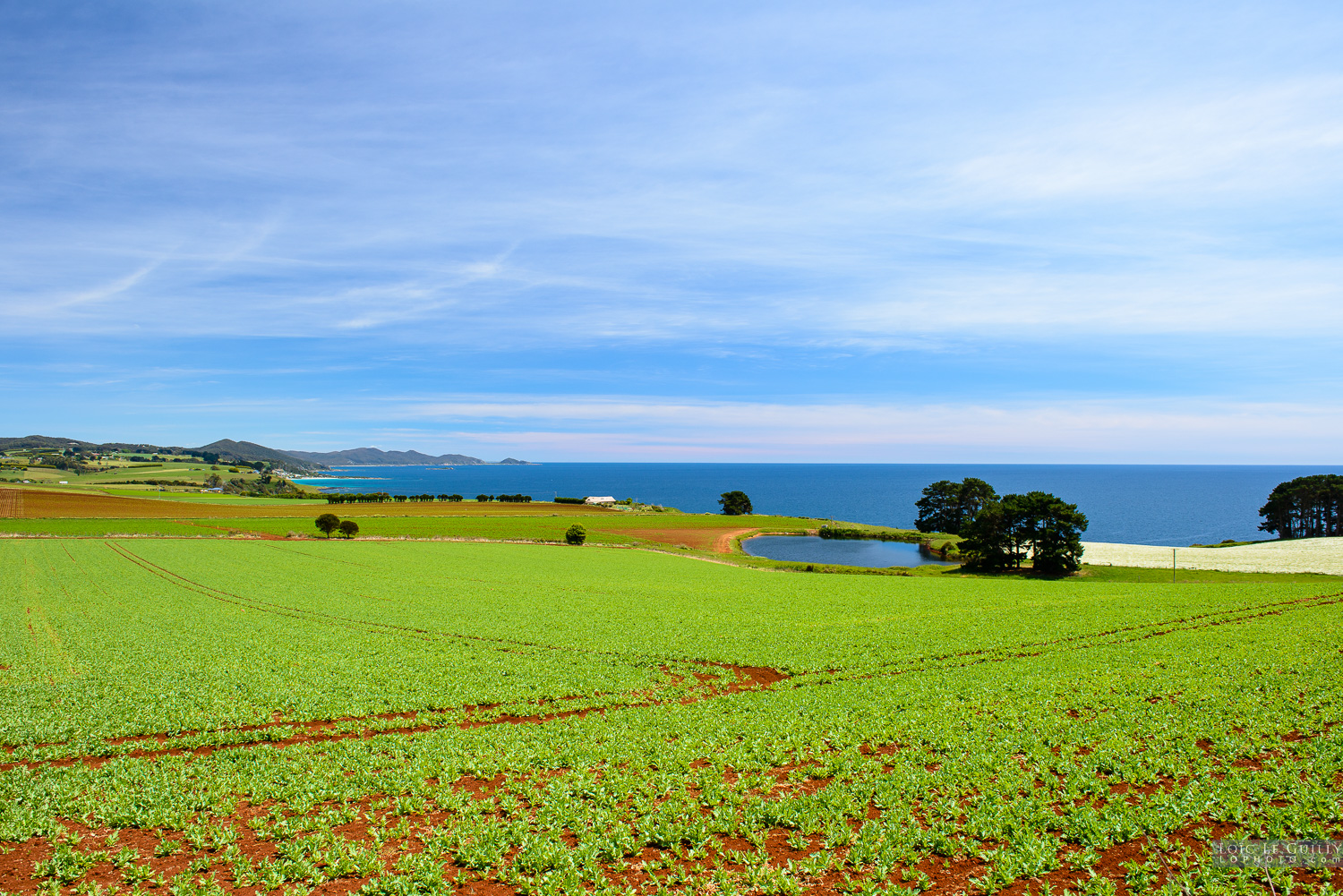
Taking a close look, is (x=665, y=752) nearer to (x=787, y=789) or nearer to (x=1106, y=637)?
(x=787, y=789)

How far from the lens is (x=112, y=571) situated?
46812 mm

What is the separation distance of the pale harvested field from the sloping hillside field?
35.1 m

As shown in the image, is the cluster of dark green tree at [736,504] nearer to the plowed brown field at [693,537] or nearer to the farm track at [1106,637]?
the plowed brown field at [693,537]

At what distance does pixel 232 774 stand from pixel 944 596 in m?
39.5

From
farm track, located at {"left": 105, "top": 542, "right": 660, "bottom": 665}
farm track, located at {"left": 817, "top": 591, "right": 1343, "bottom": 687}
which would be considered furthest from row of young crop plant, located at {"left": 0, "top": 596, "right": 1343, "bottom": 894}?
farm track, located at {"left": 105, "top": 542, "right": 660, "bottom": 665}

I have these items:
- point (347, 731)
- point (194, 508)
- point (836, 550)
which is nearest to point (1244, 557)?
point (836, 550)

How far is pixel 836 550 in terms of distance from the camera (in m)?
91.4

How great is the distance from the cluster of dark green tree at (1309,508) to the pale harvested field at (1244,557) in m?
36.6

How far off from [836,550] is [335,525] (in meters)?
71.5

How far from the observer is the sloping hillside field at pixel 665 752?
962 cm

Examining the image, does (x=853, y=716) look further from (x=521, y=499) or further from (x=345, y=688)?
(x=521, y=499)

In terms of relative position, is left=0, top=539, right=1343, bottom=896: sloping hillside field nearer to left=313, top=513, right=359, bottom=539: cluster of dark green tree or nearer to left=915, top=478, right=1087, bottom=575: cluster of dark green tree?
left=915, top=478, right=1087, bottom=575: cluster of dark green tree

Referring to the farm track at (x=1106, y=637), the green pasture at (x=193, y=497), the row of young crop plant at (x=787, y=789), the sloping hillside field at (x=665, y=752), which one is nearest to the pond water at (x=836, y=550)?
the farm track at (x=1106, y=637)

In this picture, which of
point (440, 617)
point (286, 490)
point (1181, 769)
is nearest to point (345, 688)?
point (440, 617)
